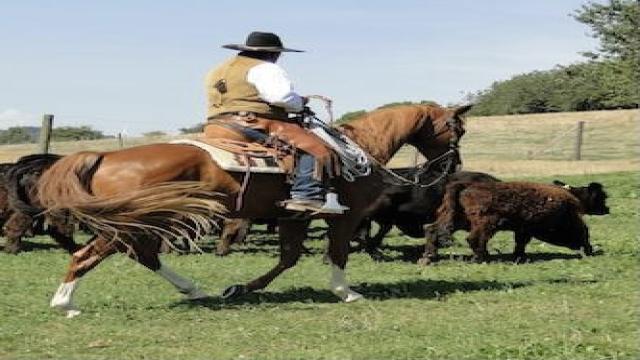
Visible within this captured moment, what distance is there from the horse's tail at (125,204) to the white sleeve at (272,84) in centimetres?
103

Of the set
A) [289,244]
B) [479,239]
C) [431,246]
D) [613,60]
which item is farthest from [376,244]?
[613,60]

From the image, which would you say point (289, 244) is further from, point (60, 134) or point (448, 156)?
point (60, 134)

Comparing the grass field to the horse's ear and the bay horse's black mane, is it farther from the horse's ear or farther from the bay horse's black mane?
the horse's ear

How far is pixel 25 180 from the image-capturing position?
33.3 feet

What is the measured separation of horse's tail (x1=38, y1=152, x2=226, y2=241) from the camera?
8250 mm

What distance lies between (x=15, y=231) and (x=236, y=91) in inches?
232

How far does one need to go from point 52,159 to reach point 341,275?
3668 millimetres

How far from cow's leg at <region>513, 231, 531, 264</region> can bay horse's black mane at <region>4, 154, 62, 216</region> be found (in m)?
6.09

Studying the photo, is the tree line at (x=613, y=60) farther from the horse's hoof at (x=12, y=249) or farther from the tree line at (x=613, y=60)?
the horse's hoof at (x=12, y=249)

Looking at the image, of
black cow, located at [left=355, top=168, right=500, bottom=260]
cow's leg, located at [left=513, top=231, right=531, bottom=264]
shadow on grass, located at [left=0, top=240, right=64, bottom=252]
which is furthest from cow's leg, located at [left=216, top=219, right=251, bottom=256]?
cow's leg, located at [left=513, top=231, right=531, bottom=264]

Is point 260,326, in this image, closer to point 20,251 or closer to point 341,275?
point 341,275

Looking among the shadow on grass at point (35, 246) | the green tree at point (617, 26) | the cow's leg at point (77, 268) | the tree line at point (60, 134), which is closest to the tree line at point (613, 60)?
the green tree at point (617, 26)

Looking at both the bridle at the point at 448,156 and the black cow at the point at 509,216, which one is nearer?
the bridle at the point at 448,156

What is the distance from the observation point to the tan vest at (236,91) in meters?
9.06
